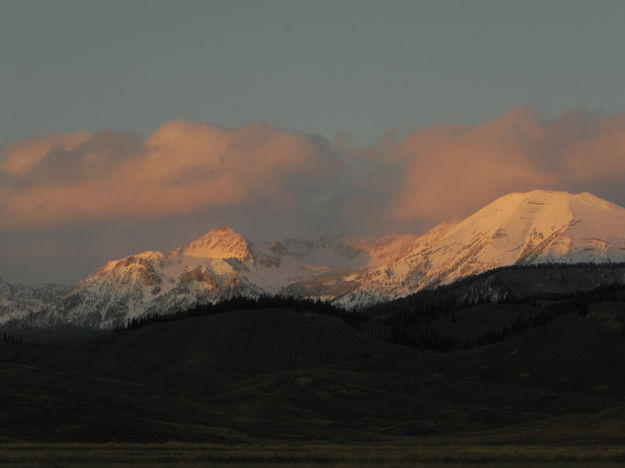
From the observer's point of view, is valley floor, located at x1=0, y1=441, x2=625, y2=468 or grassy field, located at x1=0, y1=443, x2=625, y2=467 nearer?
valley floor, located at x1=0, y1=441, x2=625, y2=468

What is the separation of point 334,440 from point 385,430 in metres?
30.5

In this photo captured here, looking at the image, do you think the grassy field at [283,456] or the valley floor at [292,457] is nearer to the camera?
the valley floor at [292,457]

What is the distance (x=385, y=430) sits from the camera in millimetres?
155875

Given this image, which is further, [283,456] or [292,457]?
[283,456]

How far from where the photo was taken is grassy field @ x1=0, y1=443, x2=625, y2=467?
78.0 m

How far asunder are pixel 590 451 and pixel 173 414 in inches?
3104

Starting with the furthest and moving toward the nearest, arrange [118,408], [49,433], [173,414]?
[173,414]
[118,408]
[49,433]

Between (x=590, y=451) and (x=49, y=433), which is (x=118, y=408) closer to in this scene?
(x=49, y=433)

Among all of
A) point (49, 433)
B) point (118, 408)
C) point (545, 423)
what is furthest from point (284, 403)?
point (49, 433)

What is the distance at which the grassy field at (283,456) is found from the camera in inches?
3071

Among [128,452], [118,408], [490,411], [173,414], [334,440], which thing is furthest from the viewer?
[490,411]

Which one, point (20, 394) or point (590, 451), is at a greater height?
point (20, 394)

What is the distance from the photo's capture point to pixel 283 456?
8512 centimetres

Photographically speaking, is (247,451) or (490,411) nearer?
(247,451)
